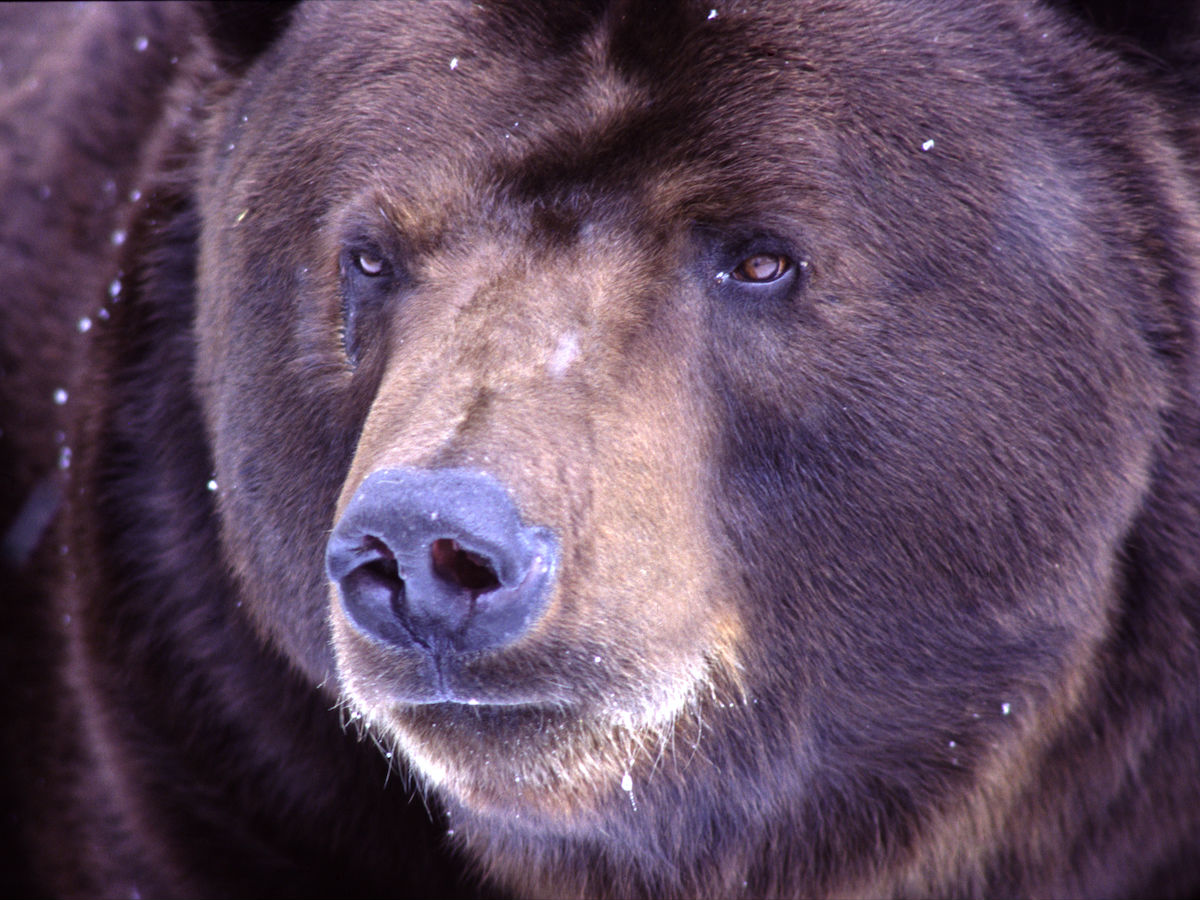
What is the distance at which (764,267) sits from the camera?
227cm

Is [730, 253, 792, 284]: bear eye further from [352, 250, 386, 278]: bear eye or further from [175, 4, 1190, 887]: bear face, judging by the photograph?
[352, 250, 386, 278]: bear eye

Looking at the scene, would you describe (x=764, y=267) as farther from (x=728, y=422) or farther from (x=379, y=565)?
(x=379, y=565)

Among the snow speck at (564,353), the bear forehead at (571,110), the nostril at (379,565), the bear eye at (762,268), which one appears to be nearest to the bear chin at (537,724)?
the nostril at (379,565)

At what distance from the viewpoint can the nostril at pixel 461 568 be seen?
77.6 inches

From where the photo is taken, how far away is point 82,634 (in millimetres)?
3223

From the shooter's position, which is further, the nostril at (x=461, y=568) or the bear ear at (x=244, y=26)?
the bear ear at (x=244, y=26)

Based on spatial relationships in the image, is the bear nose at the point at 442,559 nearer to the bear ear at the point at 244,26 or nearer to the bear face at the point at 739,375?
the bear face at the point at 739,375

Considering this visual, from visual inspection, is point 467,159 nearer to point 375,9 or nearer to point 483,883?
point 375,9

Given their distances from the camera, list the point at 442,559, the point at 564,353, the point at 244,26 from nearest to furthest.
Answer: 1. the point at 442,559
2. the point at 564,353
3. the point at 244,26

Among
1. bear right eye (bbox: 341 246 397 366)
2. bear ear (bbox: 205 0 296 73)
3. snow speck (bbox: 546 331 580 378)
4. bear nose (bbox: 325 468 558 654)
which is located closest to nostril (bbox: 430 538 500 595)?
bear nose (bbox: 325 468 558 654)

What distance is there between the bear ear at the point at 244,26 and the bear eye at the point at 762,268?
3.52ft

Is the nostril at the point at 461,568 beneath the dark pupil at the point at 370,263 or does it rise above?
beneath

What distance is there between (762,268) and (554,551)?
1.86ft

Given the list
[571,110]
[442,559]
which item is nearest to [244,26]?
[571,110]
